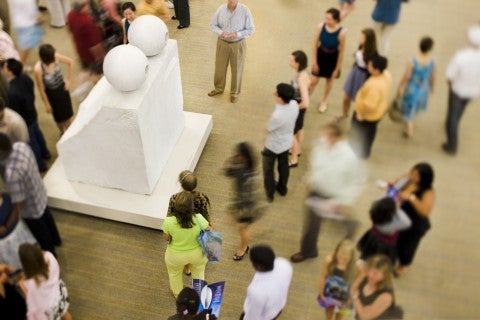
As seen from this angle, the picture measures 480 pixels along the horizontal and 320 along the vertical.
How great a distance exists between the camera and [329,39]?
5633mm

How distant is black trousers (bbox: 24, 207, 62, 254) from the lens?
4.64 meters

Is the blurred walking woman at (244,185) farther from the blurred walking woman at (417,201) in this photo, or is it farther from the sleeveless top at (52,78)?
the sleeveless top at (52,78)

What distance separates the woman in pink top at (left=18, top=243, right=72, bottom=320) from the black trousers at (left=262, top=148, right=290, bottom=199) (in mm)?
2075

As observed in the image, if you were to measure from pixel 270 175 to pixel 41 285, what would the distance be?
2284 millimetres

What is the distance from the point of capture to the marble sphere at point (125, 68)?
15.1 feet

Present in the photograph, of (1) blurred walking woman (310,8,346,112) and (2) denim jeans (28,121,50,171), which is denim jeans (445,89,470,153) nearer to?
(1) blurred walking woman (310,8,346,112)

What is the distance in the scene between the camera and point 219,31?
595 centimetres

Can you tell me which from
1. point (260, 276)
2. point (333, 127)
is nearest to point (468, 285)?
point (333, 127)

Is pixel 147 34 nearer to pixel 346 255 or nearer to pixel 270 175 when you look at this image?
pixel 270 175

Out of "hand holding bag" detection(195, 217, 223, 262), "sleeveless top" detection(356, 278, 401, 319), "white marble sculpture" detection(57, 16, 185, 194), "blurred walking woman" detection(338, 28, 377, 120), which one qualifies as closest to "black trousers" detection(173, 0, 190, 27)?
"white marble sculpture" detection(57, 16, 185, 194)

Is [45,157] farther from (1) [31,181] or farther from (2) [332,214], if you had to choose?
(2) [332,214]

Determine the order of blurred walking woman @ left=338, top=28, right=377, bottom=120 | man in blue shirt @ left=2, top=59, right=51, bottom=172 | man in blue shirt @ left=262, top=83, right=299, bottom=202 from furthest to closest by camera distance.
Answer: blurred walking woman @ left=338, top=28, right=377, bottom=120
man in blue shirt @ left=2, top=59, right=51, bottom=172
man in blue shirt @ left=262, top=83, right=299, bottom=202

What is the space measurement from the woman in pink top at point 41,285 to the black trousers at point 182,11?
4.43m

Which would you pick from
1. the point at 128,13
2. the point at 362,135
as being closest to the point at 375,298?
the point at 362,135
